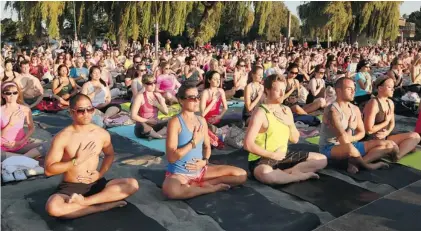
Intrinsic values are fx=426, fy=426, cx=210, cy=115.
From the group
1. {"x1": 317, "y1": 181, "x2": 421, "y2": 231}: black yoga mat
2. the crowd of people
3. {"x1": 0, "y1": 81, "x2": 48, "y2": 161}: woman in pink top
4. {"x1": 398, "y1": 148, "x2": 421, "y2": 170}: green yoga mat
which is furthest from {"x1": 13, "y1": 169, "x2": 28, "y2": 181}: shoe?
{"x1": 398, "y1": 148, "x2": 421, "y2": 170}: green yoga mat

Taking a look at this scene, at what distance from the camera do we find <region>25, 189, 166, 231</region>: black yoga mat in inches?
125

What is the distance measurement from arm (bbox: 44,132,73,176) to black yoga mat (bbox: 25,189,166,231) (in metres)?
0.40

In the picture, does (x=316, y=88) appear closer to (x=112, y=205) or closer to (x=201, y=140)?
(x=201, y=140)

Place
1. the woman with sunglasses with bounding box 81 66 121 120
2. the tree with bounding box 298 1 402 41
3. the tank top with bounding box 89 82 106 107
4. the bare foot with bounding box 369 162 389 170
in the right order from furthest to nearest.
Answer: the tree with bounding box 298 1 402 41 → the tank top with bounding box 89 82 106 107 → the woman with sunglasses with bounding box 81 66 121 120 → the bare foot with bounding box 369 162 389 170

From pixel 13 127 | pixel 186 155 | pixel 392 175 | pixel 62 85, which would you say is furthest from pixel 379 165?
pixel 62 85

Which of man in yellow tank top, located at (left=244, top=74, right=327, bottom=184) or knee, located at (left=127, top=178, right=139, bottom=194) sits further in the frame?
man in yellow tank top, located at (left=244, top=74, right=327, bottom=184)

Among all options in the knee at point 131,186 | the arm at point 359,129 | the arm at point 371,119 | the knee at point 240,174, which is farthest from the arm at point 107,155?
the arm at point 371,119

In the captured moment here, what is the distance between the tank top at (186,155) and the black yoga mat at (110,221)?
478 millimetres

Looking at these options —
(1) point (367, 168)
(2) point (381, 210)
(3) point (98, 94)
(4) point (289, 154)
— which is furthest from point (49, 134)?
(2) point (381, 210)

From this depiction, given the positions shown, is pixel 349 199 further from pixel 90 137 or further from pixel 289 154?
pixel 90 137

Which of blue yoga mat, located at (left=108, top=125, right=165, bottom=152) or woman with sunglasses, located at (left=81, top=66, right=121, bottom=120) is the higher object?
woman with sunglasses, located at (left=81, top=66, right=121, bottom=120)

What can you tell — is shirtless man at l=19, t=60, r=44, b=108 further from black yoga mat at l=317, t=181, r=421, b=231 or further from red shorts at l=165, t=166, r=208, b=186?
black yoga mat at l=317, t=181, r=421, b=231

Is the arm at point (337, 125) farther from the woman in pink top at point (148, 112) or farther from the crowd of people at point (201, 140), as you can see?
the woman in pink top at point (148, 112)

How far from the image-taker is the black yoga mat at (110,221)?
125 inches
